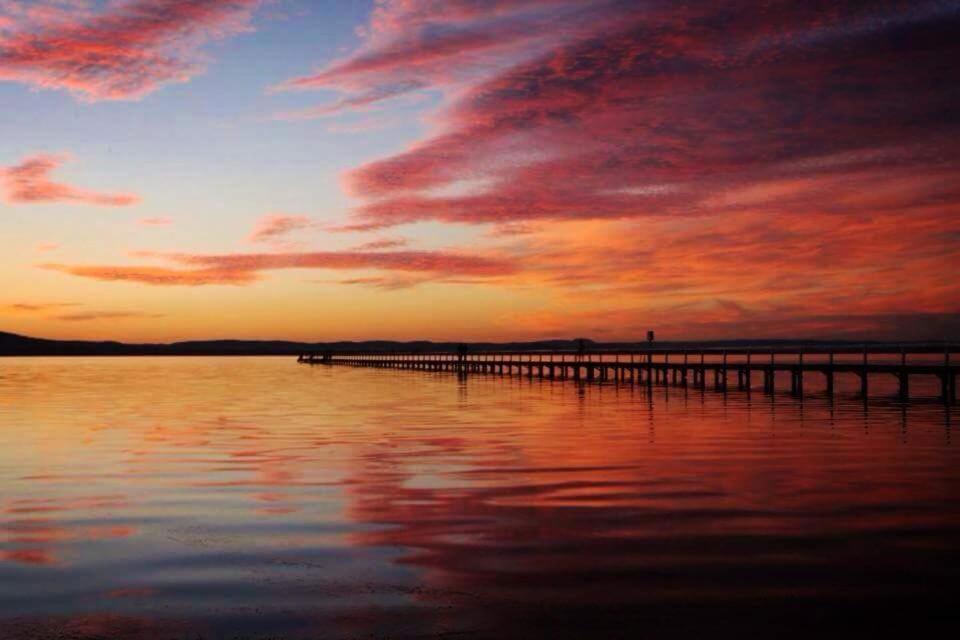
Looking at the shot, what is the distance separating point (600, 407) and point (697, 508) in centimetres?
2437

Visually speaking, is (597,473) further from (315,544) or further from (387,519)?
(315,544)

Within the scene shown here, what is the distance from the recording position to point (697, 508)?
1391 centimetres

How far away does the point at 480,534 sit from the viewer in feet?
39.7

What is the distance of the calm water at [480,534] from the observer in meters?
8.35

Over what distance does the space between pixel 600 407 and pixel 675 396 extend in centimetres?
939

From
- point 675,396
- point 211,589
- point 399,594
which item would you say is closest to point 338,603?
point 399,594

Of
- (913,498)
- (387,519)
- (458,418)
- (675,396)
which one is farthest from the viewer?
(675,396)

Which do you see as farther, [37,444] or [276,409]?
[276,409]

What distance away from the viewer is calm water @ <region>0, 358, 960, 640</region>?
8352 mm

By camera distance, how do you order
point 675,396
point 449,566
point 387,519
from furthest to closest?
point 675,396 < point 387,519 < point 449,566

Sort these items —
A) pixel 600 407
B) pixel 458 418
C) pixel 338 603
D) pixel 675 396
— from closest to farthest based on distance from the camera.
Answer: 1. pixel 338 603
2. pixel 458 418
3. pixel 600 407
4. pixel 675 396

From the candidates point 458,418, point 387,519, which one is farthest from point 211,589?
point 458,418

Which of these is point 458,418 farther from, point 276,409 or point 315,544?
point 315,544

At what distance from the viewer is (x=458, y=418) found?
32906 mm
